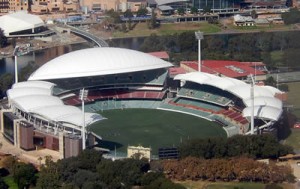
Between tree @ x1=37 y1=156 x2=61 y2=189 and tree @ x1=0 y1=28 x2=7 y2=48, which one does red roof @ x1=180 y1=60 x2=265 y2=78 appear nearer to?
tree @ x1=37 y1=156 x2=61 y2=189

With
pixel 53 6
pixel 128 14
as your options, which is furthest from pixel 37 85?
pixel 53 6

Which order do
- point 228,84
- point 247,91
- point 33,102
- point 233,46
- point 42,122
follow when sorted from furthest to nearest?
point 233,46 < point 228,84 < point 247,91 < point 33,102 < point 42,122

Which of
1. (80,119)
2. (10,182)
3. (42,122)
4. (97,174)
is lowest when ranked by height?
(10,182)

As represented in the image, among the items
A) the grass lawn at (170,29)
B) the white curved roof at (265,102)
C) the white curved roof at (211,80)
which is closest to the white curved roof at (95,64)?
the white curved roof at (211,80)

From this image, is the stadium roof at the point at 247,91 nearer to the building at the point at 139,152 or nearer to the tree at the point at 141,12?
the building at the point at 139,152

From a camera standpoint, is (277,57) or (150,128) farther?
(277,57)

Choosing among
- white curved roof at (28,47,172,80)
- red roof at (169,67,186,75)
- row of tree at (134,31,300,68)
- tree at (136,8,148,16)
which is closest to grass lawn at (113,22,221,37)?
tree at (136,8,148,16)

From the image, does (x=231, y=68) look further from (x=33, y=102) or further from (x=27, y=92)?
(x=33, y=102)
